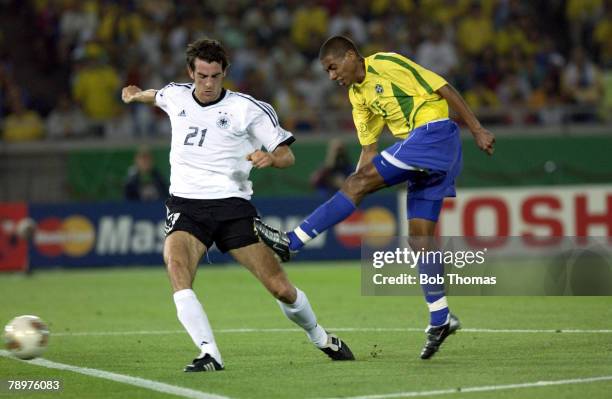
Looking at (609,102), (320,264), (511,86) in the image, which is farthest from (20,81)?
(609,102)

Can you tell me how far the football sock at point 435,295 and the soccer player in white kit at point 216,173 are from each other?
3.17ft

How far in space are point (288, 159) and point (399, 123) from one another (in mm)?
1165

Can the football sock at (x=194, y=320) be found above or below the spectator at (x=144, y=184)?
above

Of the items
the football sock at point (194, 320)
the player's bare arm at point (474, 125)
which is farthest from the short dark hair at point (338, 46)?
the football sock at point (194, 320)

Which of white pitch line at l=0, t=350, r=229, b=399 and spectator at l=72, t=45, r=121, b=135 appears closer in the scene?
white pitch line at l=0, t=350, r=229, b=399

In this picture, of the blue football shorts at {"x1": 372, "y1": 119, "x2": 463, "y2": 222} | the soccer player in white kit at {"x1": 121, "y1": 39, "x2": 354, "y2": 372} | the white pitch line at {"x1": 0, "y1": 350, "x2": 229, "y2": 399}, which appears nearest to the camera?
the white pitch line at {"x1": 0, "y1": 350, "x2": 229, "y2": 399}

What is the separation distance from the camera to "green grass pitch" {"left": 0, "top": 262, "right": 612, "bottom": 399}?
24.2 ft

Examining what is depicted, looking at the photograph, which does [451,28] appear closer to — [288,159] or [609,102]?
[609,102]

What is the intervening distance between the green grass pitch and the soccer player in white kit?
2.29 feet

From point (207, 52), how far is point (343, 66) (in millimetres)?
1128

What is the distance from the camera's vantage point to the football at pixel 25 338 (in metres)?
8.07

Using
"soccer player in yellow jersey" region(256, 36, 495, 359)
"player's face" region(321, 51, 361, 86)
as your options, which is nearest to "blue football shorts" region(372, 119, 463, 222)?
"soccer player in yellow jersey" region(256, 36, 495, 359)

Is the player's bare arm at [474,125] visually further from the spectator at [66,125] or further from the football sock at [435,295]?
the spectator at [66,125]

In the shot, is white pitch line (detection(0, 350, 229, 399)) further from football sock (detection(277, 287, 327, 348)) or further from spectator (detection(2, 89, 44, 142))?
→ spectator (detection(2, 89, 44, 142))
